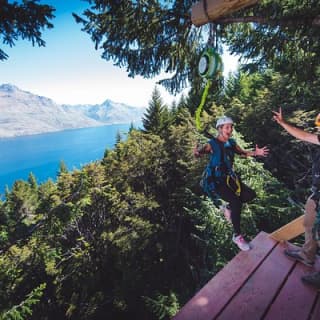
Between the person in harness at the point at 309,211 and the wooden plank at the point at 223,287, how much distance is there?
0.39 metres

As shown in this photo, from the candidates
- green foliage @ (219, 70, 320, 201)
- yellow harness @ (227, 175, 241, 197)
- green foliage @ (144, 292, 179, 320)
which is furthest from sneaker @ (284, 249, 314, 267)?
green foliage @ (219, 70, 320, 201)

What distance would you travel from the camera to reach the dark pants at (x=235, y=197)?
10.4 feet

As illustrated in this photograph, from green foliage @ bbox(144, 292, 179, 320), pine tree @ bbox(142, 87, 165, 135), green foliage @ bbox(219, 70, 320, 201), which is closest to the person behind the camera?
green foliage @ bbox(144, 292, 179, 320)

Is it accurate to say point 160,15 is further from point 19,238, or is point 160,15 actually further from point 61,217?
point 61,217

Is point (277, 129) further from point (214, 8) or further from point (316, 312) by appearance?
point (316, 312)

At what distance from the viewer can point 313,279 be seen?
2637mm

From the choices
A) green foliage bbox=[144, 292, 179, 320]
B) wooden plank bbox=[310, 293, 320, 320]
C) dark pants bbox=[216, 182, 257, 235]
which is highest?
dark pants bbox=[216, 182, 257, 235]

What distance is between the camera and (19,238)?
8.19 m

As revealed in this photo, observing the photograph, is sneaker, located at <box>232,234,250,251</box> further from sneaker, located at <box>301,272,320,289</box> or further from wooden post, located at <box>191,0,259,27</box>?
wooden post, located at <box>191,0,259,27</box>

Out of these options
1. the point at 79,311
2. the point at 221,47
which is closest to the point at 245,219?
the point at 221,47

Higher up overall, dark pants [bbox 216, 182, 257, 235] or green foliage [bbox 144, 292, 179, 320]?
dark pants [bbox 216, 182, 257, 235]

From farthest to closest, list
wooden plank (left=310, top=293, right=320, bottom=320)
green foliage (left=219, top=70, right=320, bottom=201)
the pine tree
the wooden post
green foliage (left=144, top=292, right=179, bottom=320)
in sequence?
the pine tree
green foliage (left=219, top=70, right=320, bottom=201)
green foliage (left=144, top=292, right=179, bottom=320)
the wooden post
wooden plank (left=310, top=293, right=320, bottom=320)

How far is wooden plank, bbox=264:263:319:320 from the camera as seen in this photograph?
2.25 meters

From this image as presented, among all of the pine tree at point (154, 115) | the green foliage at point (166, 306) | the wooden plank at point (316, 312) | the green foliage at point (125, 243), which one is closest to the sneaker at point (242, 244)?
the wooden plank at point (316, 312)
